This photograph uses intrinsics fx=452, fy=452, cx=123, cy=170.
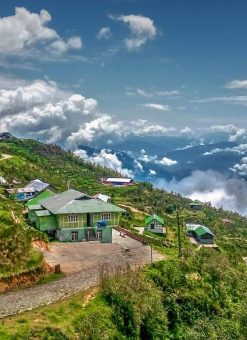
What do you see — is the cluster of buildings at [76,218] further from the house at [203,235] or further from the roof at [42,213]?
the house at [203,235]

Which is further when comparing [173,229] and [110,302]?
[173,229]

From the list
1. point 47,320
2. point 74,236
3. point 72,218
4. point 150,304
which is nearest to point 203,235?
point 74,236

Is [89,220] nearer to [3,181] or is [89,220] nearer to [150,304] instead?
[150,304]

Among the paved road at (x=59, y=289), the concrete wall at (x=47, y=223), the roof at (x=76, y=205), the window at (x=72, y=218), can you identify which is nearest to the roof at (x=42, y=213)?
the concrete wall at (x=47, y=223)

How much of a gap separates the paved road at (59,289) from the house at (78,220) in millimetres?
9046

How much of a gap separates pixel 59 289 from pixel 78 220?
22.2m

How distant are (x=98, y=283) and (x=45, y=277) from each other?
4489 millimetres

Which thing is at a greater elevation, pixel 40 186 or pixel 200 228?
pixel 40 186

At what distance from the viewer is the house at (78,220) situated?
187 ft

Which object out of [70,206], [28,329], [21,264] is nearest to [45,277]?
[21,264]

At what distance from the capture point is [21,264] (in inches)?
1441

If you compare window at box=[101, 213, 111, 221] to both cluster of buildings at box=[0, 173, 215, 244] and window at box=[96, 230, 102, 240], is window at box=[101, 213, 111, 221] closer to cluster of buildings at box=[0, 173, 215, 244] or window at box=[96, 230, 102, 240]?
cluster of buildings at box=[0, 173, 215, 244]

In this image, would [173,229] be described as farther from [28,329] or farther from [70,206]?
[28,329]

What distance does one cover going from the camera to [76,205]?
5919cm
